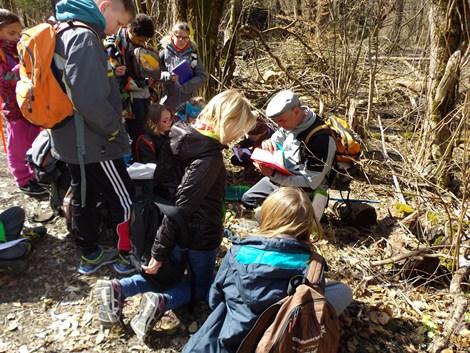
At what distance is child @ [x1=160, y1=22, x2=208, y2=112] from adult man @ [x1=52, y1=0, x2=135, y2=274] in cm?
206

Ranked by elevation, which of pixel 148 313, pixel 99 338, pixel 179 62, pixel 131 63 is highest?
pixel 131 63

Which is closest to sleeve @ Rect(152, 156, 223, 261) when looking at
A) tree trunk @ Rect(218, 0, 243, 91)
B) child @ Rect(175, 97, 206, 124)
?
child @ Rect(175, 97, 206, 124)

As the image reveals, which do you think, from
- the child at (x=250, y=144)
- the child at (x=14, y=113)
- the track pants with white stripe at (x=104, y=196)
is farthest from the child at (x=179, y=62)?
the track pants with white stripe at (x=104, y=196)

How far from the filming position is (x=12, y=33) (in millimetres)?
3818

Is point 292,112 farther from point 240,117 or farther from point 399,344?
point 399,344

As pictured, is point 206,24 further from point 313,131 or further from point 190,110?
point 313,131

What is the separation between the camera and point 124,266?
10.4 ft

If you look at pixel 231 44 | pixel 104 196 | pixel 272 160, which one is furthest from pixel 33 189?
pixel 231 44

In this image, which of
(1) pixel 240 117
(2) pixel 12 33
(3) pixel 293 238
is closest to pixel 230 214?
(1) pixel 240 117

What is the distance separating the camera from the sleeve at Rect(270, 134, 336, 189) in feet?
12.1

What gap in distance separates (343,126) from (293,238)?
97.1 inches

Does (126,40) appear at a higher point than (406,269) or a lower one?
higher

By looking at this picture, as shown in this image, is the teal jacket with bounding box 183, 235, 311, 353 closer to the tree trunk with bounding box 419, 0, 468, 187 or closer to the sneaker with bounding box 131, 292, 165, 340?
the sneaker with bounding box 131, 292, 165, 340

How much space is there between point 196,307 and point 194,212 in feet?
2.55
